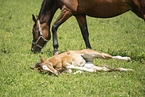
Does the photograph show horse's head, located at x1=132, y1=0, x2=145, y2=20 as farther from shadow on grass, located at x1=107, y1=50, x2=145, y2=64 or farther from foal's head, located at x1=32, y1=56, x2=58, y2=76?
foal's head, located at x1=32, y1=56, x2=58, y2=76

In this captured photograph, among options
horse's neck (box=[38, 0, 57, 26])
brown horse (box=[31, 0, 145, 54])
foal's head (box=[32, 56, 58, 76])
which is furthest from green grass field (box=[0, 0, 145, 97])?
horse's neck (box=[38, 0, 57, 26])

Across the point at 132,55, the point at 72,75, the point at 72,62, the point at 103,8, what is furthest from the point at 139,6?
the point at 72,75

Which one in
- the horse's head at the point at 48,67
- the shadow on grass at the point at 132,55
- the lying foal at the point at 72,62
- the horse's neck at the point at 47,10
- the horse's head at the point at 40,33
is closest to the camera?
the horse's head at the point at 48,67

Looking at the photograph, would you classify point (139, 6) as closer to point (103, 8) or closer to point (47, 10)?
point (103, 8)

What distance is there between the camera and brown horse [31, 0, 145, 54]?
6.04 meters

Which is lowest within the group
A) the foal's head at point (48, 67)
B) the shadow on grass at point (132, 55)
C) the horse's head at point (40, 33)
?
the shadow on grass at point (132, 55)

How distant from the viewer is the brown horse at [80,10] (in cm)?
604

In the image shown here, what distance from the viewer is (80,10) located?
6.46m

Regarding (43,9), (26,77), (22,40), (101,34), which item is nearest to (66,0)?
(43,9)

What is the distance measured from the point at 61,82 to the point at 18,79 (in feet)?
3.35

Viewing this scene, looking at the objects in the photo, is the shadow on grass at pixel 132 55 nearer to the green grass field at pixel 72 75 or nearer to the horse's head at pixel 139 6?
the green grass field at pixel 72 75

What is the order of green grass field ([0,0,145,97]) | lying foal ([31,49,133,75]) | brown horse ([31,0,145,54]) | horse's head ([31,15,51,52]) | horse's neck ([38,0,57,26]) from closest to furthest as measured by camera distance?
green grass field ([0,0,145,97]), lying foal ([31,49,133,75]), brown horse ([31,0,145,54]), horse's neck ([38,0,57,26]), horse's head ([31,15,51,52])

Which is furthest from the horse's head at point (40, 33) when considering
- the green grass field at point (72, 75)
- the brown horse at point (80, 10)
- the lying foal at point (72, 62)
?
the lying foal at point (72, 62)

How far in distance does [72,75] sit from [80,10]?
93.7 inches
